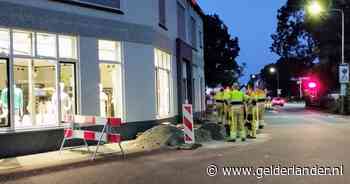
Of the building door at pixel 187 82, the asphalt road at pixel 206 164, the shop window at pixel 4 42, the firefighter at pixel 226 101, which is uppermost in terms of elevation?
the shop window at pixel 4 42

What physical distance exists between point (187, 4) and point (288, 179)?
71.8ft

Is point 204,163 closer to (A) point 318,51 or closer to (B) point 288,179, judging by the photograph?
(B) point 288,179

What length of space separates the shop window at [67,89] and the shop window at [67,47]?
276 mm

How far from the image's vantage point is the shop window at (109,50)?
18.6m

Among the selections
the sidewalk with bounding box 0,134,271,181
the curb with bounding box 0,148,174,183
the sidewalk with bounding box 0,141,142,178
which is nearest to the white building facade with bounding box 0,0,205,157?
the sidewalk with bounding box 0,141,142,178

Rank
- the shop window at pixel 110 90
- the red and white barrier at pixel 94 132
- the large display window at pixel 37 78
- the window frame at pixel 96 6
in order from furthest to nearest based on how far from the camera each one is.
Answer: the shop window at pixel 110 90
the window frame at pixel 96 6
the large display window at pixel 37 78
the red and white barrier at pixel 94 132

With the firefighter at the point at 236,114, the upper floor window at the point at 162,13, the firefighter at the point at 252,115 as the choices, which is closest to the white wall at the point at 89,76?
the firefighter at the point at 236,114

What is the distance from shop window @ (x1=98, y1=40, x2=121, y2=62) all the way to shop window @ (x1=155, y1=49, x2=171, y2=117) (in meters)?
3.04

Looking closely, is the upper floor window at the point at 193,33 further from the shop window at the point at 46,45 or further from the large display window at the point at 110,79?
the shop window at the point at 46,45

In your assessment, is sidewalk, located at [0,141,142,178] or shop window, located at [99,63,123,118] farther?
shop window, located at [99,63,123,118]

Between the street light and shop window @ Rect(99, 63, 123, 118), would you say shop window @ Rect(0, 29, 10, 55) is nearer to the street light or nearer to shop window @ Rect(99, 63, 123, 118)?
shop window @ Rect(99, 63, 123, 118)

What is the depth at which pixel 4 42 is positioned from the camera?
15188 millimetres

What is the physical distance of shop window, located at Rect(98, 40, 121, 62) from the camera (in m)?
18.6

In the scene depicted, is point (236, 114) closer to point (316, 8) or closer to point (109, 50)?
point (109, 50)
